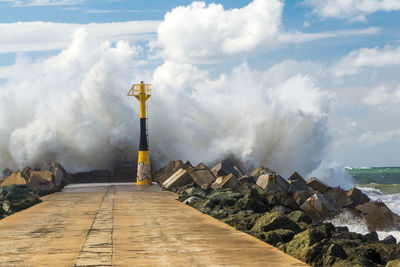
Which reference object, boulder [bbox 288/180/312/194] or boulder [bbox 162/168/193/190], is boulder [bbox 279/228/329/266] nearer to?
boulder [bbox 288/180/312/194]

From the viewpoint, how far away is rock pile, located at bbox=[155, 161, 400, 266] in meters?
4.49

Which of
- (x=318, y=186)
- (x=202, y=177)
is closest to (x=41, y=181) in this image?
(x=202, y=177)

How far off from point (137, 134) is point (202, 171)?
7.80 m

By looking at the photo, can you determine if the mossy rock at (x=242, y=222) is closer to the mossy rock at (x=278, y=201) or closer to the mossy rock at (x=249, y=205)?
the mossy rock at (x=249, y=205)

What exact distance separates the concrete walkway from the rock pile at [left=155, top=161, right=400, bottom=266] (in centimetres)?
25

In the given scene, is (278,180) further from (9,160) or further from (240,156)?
(9,160)

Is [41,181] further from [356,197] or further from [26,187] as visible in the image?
[356,197]

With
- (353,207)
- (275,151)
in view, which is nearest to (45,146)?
(275,151)

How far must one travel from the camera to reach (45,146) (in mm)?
21672

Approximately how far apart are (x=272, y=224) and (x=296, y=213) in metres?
2.72

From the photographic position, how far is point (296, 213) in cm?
844

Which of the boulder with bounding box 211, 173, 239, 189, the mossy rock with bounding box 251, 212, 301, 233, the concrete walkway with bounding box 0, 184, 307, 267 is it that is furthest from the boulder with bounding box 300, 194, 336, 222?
the mossy rock with bounding box 251, 212, 301, 233

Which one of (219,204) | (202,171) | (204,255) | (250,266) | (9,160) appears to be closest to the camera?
(250,266)

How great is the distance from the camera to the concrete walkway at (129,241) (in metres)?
4.14
